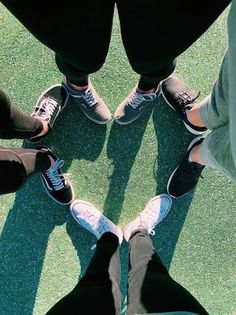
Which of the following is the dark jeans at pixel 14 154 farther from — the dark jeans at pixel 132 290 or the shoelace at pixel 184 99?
the shoelace at pixel 184 99

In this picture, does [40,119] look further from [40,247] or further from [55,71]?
[40,247]

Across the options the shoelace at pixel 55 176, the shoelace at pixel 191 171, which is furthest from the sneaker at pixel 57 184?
the shoelace at pixel 191 171

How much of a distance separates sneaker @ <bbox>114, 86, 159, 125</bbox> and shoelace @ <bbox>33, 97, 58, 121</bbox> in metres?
0.28

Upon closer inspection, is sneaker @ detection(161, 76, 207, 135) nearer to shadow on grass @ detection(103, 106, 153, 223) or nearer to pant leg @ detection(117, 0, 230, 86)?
shadow on grass @ detection(103, 106, 153, 223)

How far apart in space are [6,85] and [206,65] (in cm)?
90

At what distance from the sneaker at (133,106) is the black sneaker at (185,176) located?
0.28 meters

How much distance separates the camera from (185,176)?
5.87ft

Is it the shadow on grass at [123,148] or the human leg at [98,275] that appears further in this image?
the shadow on grass at [123,148]

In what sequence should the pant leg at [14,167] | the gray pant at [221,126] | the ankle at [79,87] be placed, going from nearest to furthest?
the gray pant at [221,126], the pant leg at [14,167], the ankle at [79,87]

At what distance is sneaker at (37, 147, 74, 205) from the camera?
1.80 meters

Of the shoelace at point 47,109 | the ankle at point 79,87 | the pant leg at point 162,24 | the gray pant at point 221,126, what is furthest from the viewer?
the shoelace at point 47,109

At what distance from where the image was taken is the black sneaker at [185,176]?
5.88ft

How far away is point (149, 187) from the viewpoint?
1.89 m

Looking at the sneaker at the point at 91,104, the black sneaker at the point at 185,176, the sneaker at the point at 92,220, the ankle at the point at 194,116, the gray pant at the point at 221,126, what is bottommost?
the sneaker at the point at 92,220
